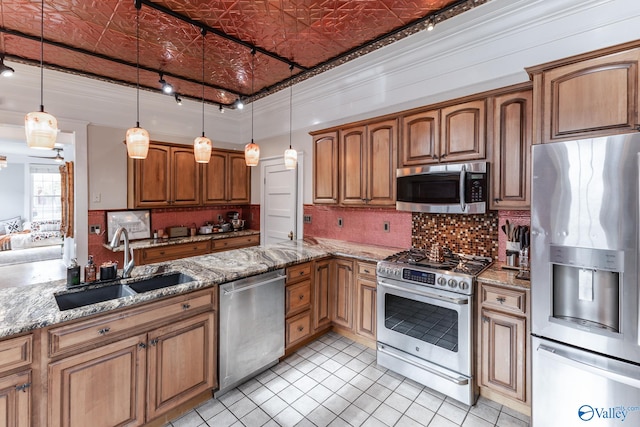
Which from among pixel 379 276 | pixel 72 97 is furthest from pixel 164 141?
pixel 379 276

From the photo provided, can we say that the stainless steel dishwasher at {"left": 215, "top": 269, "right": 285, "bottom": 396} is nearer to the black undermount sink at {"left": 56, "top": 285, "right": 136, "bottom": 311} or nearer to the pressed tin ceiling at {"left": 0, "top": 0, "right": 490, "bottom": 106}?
the black undermount sink at {"left": 56, "top": 285, "right": 136, "bottom": 311}

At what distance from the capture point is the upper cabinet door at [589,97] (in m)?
1.67

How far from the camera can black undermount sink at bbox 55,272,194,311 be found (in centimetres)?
183

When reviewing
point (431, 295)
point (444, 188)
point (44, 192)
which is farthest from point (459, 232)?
point (44, 192)

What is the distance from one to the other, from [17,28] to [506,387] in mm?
5026

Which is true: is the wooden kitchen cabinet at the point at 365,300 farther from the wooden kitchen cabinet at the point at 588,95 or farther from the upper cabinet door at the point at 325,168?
the wooden kitchen cabinet at the point at 588,95

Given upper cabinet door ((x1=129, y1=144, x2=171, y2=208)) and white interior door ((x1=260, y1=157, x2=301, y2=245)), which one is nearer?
upper cabinet door ((x1=129, y1=144, x2=171, y2=208))

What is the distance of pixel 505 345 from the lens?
6.86ft

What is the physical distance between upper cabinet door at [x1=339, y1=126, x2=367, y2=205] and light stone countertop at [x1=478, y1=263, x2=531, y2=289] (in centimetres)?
151

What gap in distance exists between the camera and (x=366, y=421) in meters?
2.04

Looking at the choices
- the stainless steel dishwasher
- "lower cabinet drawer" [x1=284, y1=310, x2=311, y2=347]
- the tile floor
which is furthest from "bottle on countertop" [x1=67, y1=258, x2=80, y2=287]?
"lower cabinet drawer" [x1=284, y1=310, x2=311, y2=347]

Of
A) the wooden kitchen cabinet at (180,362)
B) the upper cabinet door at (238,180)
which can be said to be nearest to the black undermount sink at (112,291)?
the wooden kitchen cabinet at (180,362)

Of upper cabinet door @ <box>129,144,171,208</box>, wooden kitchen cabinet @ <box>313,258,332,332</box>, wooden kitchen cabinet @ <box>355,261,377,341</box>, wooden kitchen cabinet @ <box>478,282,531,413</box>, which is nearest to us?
wooden kitchen cabinet @ <box>478,282,531,413</box>

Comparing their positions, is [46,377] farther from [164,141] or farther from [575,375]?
[164,141]
